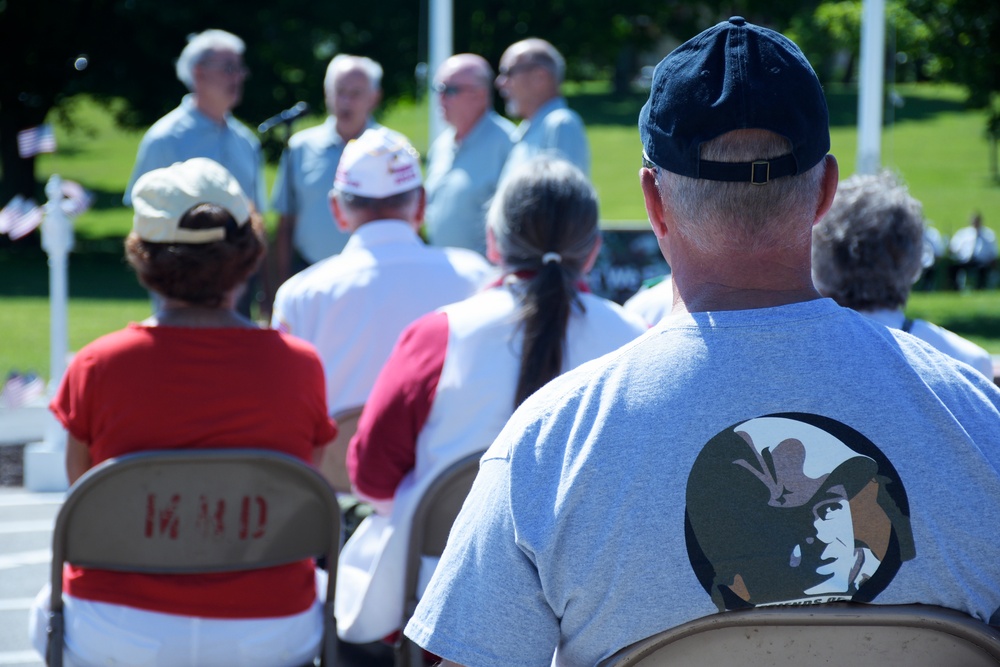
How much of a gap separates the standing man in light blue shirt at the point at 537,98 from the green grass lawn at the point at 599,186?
7.09ft

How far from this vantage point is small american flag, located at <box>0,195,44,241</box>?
5.58 metres

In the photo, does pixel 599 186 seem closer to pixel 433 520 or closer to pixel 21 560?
pixel 21 560

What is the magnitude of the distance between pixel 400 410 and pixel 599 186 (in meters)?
35.0

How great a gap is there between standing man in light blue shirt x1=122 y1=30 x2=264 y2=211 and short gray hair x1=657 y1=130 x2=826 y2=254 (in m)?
5.27

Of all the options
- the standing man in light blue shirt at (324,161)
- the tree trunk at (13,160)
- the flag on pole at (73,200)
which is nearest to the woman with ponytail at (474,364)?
the flag on pole at (73,200)

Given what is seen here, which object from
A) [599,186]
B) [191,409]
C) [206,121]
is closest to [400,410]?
[191,409]

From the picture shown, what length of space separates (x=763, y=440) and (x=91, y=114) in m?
51.4

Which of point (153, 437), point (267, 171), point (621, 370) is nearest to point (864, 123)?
point (153, 437)

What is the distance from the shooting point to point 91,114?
48812 millimetres

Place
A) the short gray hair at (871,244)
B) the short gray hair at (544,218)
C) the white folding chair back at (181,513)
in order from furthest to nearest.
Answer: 1. the short gray hair at (871,244)
2. the short gray hair at (544,218)
3. the white folding chair back at (181,513)

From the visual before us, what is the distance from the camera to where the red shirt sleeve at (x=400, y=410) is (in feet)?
8.69

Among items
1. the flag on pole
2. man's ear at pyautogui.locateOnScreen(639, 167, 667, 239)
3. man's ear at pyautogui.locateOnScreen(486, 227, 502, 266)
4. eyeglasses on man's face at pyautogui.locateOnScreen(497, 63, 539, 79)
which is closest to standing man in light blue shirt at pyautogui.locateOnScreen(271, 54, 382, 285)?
eyeglasses on man's face at pyautogui.locateOnScreen(497, 63, 539, 79)

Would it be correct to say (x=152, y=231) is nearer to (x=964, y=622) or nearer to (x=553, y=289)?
(x=553, y=289)

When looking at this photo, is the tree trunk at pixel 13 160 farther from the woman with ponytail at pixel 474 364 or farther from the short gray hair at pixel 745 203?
the short gray hair at pixel 745 203
